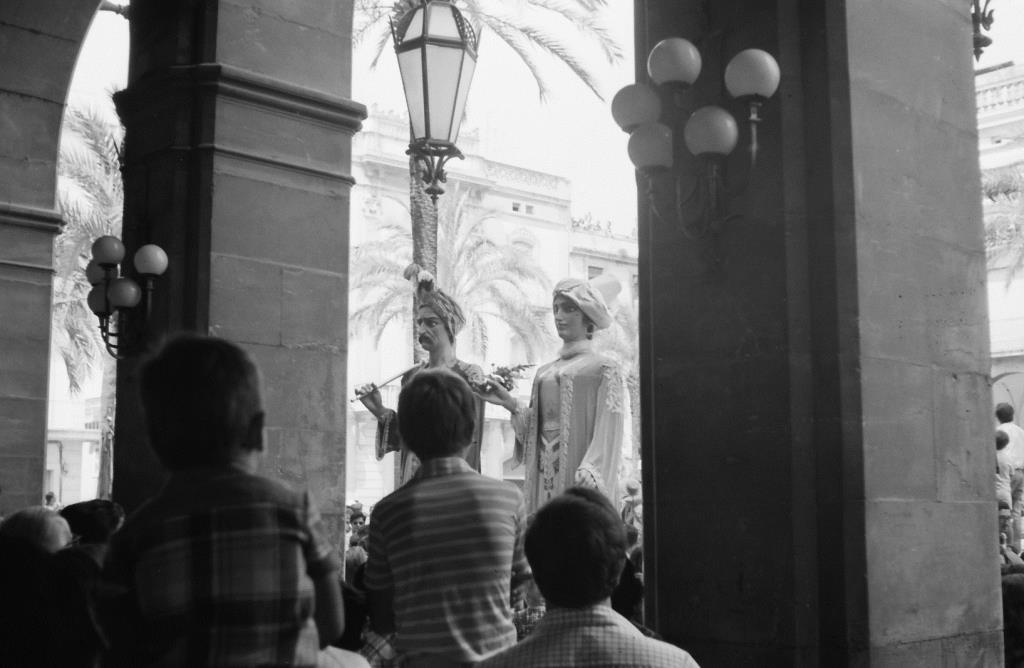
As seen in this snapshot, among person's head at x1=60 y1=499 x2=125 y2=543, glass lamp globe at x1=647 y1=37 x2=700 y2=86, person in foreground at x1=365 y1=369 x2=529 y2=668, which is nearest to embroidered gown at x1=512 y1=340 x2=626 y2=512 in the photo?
glass lamp globe at x1=647 y1=37 x2=700 y2=86

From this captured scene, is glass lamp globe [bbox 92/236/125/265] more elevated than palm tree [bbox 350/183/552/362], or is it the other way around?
palm tree [bbox 350/183/552/362]

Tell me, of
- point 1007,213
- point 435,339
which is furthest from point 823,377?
point 1007,213

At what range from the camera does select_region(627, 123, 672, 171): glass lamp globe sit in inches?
213

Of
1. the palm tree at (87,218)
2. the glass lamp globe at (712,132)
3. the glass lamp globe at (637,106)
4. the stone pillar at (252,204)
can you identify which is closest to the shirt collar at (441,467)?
the glass lamp globe at (712,132)

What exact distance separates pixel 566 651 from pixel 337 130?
196 inches

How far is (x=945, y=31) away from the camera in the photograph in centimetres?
595

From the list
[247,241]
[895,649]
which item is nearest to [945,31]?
[895,649]

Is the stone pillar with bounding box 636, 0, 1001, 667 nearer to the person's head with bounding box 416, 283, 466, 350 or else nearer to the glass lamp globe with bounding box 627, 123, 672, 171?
the glass lamp globe with bounding box 627, 123, 672, 171

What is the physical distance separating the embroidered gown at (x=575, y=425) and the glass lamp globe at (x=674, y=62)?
1577 millimetres

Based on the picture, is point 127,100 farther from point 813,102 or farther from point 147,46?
point 813,102

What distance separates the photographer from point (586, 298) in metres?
6.37

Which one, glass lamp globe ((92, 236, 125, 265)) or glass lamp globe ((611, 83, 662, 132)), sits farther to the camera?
glass lamp globe ((92, 236, 125, 265))

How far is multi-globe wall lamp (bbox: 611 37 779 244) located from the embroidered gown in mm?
982

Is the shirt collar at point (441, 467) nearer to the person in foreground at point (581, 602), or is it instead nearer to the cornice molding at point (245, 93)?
the person in foreground at point (581, 602)
